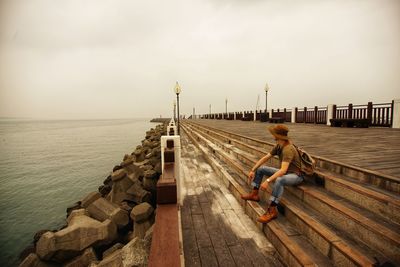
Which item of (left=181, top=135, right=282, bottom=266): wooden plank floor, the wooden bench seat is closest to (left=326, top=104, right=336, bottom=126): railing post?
the wooden bench seat

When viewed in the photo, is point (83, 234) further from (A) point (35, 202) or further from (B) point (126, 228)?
(A) point (35, 202)

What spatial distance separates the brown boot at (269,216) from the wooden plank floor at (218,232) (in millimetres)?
202

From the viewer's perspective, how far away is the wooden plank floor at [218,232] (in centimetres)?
249

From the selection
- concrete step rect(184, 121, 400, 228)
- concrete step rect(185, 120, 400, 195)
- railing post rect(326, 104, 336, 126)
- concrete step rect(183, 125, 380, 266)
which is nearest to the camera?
concrete step rect(183, 125, 380, 266)

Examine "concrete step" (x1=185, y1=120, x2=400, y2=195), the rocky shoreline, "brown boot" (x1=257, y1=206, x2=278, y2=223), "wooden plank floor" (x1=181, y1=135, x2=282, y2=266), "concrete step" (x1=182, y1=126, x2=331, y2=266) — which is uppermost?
"concrete step" (x1=185, y1=120, x2=400, y2=195)

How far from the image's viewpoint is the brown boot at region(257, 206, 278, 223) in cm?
292

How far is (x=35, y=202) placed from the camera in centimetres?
1102

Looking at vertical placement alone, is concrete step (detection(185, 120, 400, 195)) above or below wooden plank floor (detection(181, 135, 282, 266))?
above

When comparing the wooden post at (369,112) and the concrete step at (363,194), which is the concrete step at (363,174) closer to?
the concrete step at (363,194)

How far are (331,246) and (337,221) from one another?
1.59 ft

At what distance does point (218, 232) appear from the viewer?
9.87 feet

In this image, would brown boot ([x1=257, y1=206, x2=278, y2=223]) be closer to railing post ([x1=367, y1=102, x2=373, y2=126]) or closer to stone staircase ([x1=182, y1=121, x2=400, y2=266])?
stone staircase ([x1=182, y1=121, x2=400, y2=266])

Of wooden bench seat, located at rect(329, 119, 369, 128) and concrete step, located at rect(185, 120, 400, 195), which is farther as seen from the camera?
wooden bench seat, located at rect(329, 119, 369, 128)

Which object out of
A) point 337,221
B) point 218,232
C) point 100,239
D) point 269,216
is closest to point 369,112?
point 337,221
